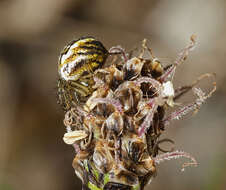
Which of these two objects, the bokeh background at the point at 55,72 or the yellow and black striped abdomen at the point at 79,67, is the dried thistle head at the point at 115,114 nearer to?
the yellow and black striped abdomen at the point at 79,67

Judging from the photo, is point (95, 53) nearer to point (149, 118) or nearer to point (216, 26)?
point (149, 118)

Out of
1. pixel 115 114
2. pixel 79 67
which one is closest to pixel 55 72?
pixel 79 67

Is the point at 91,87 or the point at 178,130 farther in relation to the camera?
the point at 178,130

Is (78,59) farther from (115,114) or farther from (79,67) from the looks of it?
(115,114)

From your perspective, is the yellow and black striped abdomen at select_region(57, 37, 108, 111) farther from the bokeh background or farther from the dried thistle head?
Result: the bokeh background

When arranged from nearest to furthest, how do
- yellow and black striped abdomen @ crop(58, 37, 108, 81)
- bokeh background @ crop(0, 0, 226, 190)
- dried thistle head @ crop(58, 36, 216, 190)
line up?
dried thistle head @ crop(58, 36, 216, 190)
yellow and black striped abdomen @ crop(58, 37, 108, 81)
bokeh background @ crop(0, 0, 226, 190)

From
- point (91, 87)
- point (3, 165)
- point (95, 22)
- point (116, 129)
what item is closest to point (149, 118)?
point (116, 129)

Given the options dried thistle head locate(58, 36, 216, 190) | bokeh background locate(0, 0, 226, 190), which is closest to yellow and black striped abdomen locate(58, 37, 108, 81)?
dried thistle head locate(58, 36, 216, 190)
